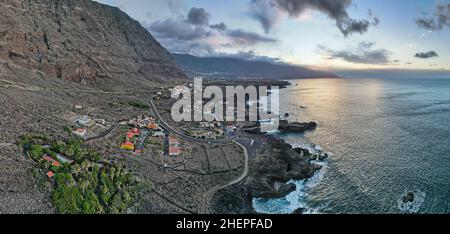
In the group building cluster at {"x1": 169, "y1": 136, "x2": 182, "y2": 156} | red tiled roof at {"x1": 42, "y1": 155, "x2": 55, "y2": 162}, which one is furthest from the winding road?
red tiled roof at {"x1": 42, "y1": 155, "x2": 55, "y2": 162}

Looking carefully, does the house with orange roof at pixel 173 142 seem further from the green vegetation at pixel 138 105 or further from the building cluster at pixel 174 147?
the green vegetation at pixel 138 105

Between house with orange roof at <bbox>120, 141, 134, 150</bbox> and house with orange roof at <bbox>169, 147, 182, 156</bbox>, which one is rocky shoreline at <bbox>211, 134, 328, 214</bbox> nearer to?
house with orange roof at <bbox>169, 147, 182, 156</bbox>

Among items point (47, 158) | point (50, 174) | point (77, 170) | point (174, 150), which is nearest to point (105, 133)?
point (174, 150)

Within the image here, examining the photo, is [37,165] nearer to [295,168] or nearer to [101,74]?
[295,168]

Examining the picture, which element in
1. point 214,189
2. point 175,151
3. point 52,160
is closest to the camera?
point 52,160

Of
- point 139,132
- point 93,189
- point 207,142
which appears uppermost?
point 139,132

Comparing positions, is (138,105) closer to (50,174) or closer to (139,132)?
(139,132)
